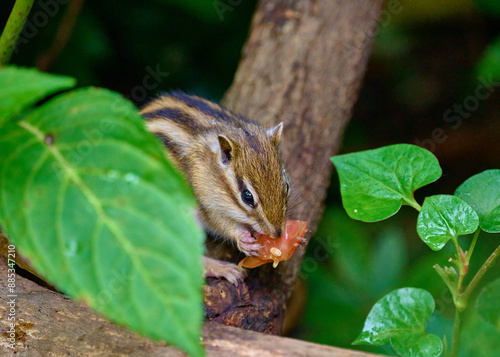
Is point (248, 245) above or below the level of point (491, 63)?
below

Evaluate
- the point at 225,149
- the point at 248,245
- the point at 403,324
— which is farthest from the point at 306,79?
the point at 403,324

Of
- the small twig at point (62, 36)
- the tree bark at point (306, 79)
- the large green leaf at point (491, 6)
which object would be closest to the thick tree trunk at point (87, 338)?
the tree bark at point (306, 79)

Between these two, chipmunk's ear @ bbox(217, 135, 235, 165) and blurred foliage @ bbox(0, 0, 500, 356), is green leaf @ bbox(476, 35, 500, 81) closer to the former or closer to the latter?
blurred foliage @ bbox(0, 0, 500, 356)

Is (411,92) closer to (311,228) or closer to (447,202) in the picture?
(311,228)

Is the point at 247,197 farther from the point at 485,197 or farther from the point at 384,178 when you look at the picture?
the point at 485,197

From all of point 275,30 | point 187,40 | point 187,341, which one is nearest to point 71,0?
point 187,40
